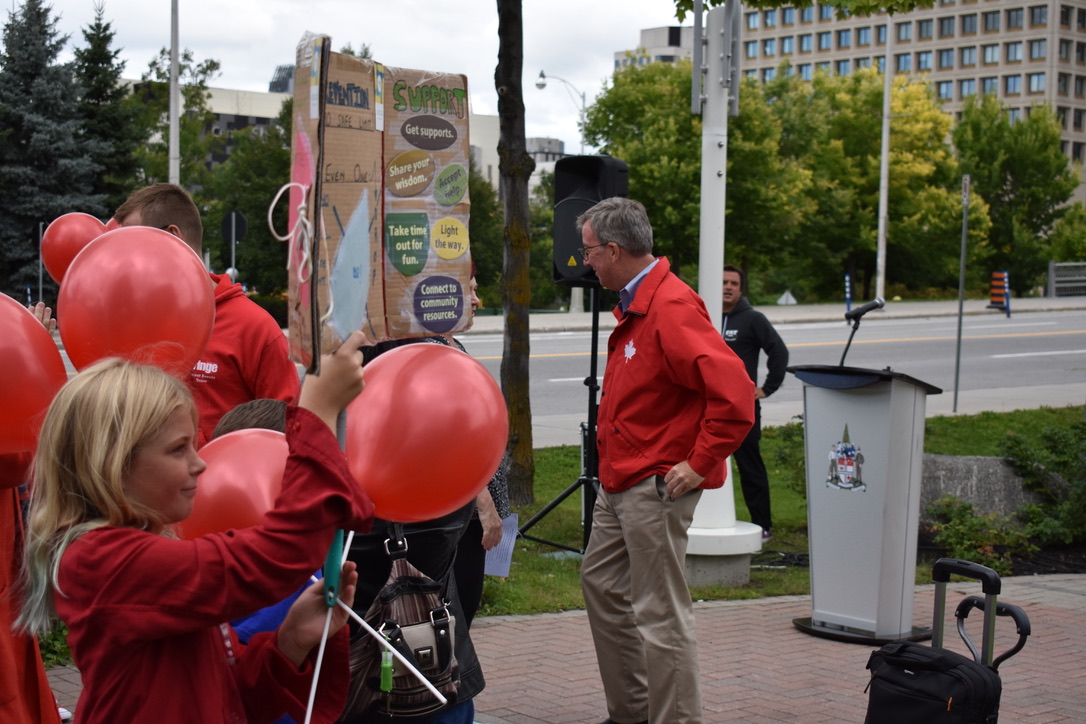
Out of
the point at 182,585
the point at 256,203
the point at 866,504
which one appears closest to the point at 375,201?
the point at 182,585

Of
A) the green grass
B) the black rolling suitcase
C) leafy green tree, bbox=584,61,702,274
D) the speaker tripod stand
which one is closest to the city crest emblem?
the green grass

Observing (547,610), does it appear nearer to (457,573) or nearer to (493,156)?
(457,573)

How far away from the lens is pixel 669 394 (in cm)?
470

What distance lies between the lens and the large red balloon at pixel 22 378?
263cm

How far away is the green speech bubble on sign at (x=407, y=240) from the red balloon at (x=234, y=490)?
Result: 44 cm

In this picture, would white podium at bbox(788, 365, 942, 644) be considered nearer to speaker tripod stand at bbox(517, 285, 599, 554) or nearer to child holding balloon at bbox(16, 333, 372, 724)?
speaker tripod stand at bbox(517, 285, 599, 554)

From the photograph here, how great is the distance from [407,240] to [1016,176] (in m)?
62.8

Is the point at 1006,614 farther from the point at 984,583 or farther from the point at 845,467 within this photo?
the point at 845,467

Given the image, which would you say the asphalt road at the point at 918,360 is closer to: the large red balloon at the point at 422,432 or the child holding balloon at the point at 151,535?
the large red balloon at the point at 422,432

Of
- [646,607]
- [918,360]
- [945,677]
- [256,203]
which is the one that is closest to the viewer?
[945,677]

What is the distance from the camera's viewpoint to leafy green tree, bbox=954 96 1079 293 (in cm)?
5881

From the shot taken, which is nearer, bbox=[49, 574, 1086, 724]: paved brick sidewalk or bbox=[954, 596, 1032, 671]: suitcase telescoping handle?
bbox=[954, 596, 1032, 671]: suitcase telescoping handle

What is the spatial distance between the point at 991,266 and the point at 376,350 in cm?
6084

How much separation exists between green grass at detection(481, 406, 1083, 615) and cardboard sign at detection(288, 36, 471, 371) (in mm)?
4597
